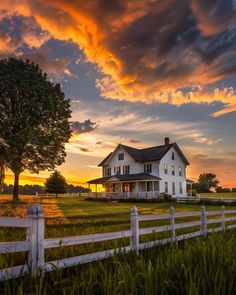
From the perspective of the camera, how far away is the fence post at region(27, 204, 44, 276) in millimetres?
5375

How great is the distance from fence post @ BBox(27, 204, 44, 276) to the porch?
4425cm

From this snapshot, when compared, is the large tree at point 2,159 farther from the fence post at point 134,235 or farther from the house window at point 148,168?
the fence post at point 134,235

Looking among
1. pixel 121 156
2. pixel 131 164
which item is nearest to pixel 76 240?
pixel 131 164

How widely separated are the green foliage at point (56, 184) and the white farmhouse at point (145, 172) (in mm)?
17985

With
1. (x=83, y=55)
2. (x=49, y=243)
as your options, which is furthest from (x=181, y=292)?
(x=83, y=55)

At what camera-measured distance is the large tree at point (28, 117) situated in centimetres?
3569

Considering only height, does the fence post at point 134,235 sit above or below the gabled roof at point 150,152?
below

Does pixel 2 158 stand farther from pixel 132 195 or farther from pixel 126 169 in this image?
pixel 126 169

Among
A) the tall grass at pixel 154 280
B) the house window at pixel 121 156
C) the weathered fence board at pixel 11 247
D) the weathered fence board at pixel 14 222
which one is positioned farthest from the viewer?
the house window at pixel 121 156

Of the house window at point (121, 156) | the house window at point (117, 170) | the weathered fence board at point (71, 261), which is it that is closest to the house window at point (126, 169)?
the house window at point (117, 170)

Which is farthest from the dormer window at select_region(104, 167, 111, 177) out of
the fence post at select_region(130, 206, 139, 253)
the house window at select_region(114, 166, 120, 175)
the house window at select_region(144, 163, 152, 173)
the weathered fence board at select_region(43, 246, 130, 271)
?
the weathered fence board at select_region(43, 246, 130, 271)

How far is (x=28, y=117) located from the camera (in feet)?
123

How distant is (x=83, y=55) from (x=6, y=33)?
4618 mm

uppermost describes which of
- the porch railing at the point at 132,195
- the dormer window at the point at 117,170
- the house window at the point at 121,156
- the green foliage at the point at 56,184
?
the house window at the point at 121,156
